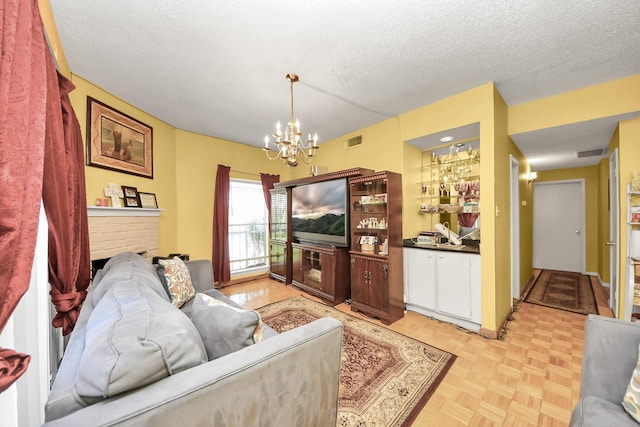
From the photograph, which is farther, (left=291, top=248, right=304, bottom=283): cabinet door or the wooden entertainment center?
(left=291, top=248, right=304, bottom=283): cabinet door

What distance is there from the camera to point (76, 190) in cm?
172

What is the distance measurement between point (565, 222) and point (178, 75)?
24.5 ft

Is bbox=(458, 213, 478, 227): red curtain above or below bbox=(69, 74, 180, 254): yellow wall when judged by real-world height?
below

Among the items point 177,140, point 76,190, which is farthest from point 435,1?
point 177,140

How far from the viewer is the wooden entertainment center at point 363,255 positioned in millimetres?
2982

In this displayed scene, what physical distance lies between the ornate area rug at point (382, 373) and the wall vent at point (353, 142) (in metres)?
2.77

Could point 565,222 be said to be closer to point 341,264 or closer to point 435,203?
point 435,203

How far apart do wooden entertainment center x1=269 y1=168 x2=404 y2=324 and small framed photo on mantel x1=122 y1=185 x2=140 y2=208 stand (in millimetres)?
2323

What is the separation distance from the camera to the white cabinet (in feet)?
8.76

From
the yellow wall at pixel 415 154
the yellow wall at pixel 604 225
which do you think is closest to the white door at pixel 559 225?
the yellow wall at pixel 415 154

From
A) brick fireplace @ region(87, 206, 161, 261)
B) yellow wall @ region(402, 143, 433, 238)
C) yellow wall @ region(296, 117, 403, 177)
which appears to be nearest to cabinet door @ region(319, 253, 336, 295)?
yellow wall @ region(402, 143, 433, 238)

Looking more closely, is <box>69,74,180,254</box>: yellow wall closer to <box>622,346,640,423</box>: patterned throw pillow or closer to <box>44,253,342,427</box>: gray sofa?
<box>44,253,342,427</box>: gray sofa

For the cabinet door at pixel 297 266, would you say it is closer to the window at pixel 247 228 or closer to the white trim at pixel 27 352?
the window at pixel 247 228

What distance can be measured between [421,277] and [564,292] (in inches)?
110
